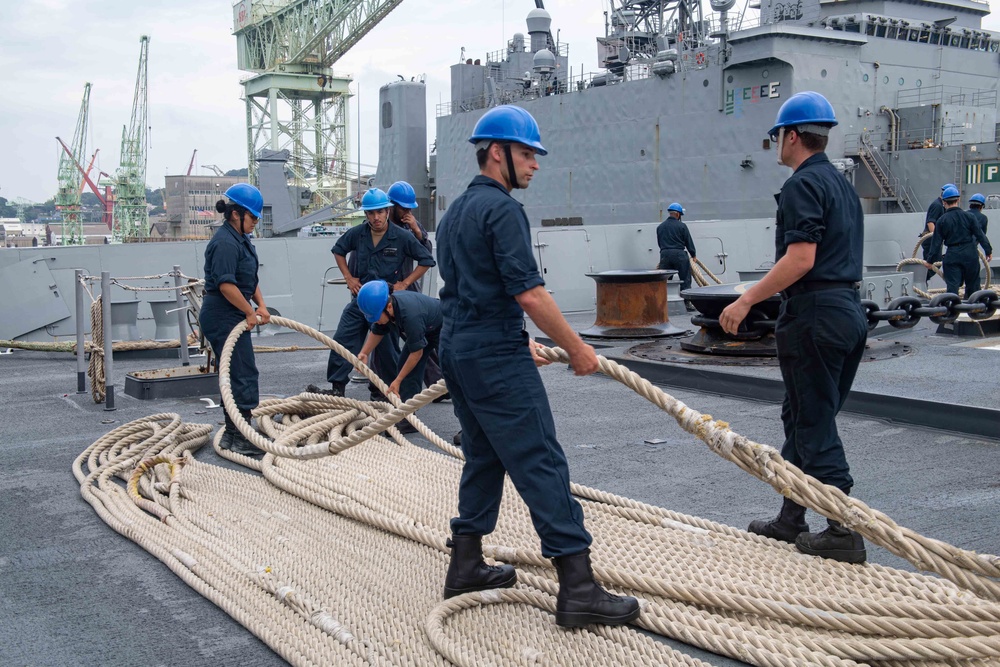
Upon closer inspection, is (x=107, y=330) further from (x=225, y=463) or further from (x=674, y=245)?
(x=674, y=245)

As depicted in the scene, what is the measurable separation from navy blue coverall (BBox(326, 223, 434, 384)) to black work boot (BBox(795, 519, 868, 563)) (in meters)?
4.19

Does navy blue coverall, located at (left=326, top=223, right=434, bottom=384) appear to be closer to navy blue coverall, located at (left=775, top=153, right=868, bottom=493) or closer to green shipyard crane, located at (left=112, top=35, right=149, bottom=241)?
navy blue coverall, located at (left=775, top=153, right=868, bottom=493)

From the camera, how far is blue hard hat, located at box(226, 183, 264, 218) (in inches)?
217

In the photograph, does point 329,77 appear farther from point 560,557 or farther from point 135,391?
point 560,557

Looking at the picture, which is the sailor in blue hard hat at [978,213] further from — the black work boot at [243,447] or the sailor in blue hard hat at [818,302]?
the black work boot at [243,447]

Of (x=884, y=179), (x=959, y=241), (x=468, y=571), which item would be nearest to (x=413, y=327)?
(x=468, y=571)

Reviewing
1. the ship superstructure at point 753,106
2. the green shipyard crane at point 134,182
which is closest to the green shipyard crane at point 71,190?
the green shipyard crane at point 134,182

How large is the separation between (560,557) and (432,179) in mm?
28226

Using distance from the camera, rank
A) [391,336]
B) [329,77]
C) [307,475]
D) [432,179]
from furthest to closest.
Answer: [329,77] → [432,179] → [391,336] → [307,475]

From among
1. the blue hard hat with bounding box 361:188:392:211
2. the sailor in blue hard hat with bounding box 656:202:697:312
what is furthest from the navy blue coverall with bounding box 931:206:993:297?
the blue hard hat with bounding box 361:188:392:211

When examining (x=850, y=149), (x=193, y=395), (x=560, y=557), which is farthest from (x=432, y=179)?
(x=560, y=557)

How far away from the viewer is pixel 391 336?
648 centimetres

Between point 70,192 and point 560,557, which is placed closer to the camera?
point 560,557

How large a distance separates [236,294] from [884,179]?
17.1 metres
